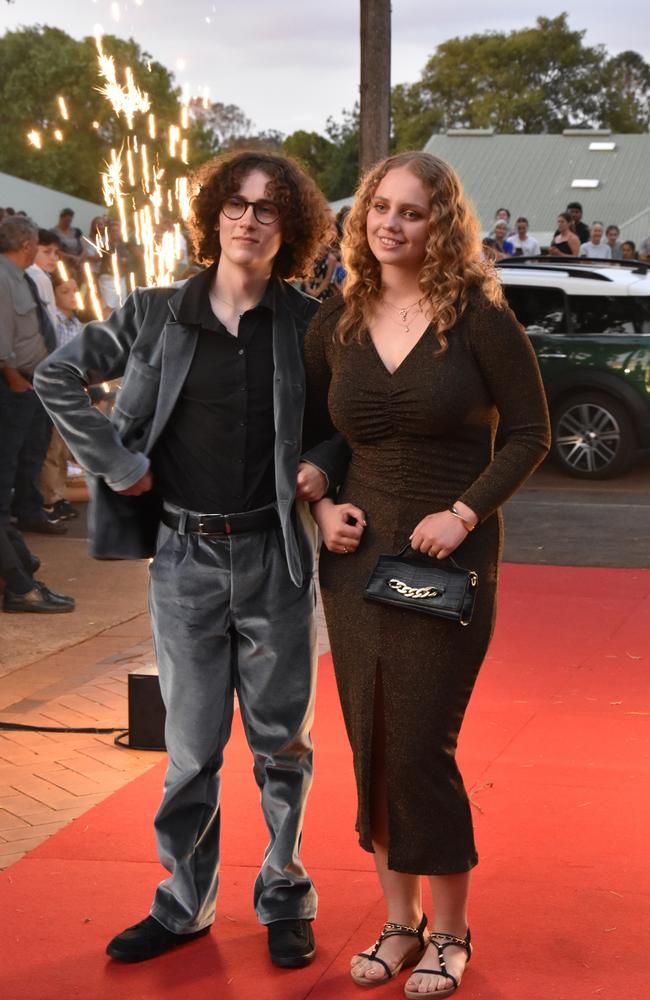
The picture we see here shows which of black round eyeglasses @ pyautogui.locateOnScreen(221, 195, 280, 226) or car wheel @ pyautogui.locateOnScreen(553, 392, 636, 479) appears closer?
black round eyeglasses @ pyautogui.locateOnScreen(221, 195, 280, 226)

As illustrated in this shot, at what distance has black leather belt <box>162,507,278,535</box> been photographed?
3.69 m

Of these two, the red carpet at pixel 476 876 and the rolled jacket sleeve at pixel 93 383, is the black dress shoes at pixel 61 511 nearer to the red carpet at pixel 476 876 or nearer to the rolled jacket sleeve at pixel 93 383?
the red carpet at pixel 476 876

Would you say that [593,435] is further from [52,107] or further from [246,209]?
[52,107]

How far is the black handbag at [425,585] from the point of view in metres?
3.44

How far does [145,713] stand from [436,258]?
271 cm

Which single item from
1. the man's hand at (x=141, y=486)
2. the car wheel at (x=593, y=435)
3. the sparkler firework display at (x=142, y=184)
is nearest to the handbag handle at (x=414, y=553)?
the man's hand at (x=141, y=486)

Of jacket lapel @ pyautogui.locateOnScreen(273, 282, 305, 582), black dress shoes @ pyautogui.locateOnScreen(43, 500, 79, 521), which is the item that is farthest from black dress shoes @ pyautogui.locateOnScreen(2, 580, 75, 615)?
jacket lapel @ pyautogui.locateOnScreen(273, 282, 305, 582)

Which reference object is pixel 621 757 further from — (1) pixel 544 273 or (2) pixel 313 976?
(1) pixel 544 273

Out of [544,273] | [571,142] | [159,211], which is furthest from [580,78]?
[159,211]

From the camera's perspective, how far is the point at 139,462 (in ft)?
11.9

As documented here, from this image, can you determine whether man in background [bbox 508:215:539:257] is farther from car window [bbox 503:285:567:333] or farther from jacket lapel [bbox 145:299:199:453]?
jacket lapel [bbox 145:299:199:453]

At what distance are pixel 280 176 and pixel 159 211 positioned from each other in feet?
7.99

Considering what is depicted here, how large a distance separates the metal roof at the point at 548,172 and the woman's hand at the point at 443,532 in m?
40.5

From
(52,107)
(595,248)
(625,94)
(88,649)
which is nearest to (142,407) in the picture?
(88,649)
